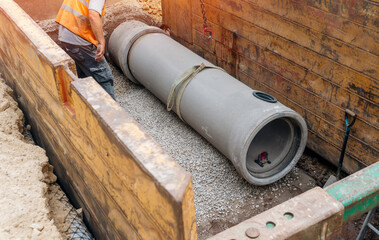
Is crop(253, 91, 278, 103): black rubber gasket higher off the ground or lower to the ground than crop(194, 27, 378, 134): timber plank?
lower

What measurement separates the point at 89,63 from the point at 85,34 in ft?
1.30

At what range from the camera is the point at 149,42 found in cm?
611

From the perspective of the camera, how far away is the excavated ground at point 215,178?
169 inches

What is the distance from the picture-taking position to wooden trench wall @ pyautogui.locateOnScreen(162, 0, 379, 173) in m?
3.97

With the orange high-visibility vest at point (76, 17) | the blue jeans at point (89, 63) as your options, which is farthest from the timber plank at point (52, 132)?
the orange high-visibility vest at point (76, 17)

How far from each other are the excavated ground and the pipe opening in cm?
18

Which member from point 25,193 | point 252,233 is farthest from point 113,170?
point 252,233

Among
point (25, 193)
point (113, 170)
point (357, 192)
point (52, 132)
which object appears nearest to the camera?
point (357, 192)

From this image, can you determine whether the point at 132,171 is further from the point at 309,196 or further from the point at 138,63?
the point at 138,63

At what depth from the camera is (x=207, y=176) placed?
15.4 feet

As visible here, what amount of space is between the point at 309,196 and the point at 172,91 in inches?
147

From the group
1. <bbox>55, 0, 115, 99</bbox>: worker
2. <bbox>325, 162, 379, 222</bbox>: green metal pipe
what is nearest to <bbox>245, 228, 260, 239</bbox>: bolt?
<bbox>325, 162, 379, 222</bbox>: green metal pipe

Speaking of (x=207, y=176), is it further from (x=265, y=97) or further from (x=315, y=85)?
(x=315, y=85)

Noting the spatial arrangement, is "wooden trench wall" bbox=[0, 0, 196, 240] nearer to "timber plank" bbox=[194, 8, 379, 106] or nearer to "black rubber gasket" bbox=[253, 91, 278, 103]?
"black rubber gasket" bbox=[253, 91, 278, 103]
